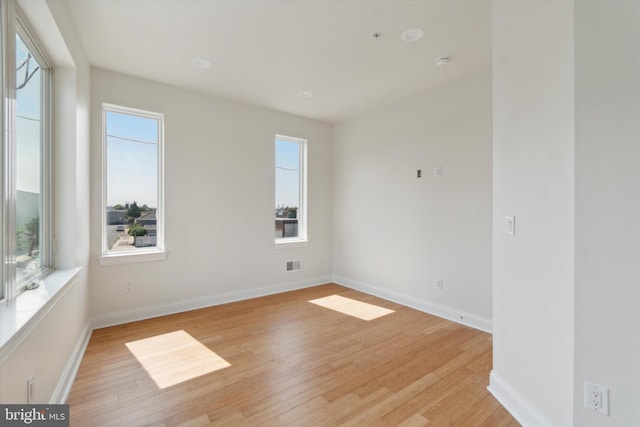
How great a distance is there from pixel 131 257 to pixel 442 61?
3945 millimetres

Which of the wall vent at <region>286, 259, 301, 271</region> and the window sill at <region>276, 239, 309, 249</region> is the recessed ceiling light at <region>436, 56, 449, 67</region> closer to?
the window sill at <region>276, 239, 309, 249</region>

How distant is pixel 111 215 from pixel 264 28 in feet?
8.64

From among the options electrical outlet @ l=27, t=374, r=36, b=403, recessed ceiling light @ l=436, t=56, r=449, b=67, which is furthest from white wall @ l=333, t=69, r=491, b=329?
electrical outlet @ l=27, t=374, r=36, b=403

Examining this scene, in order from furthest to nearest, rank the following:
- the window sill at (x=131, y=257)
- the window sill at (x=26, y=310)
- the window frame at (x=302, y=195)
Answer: the window frame at (x=302, y=195), the window sill at (x=131, y=257), the window sill at (x=26, y=310)

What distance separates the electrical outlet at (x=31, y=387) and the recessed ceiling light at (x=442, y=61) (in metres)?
3.80

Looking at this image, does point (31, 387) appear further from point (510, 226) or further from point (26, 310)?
point (510, 226)

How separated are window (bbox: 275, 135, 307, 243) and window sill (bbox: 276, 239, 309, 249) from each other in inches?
1.3

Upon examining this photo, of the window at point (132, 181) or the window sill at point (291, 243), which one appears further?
the window sill at point (291, 243)

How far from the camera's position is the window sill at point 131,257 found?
3251mm

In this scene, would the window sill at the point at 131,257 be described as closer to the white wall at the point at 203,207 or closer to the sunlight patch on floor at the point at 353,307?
the white wall at the point at 203,207

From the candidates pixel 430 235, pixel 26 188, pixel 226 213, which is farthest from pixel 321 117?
pixel 26 188

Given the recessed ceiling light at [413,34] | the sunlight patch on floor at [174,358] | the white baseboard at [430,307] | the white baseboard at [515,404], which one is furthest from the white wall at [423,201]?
the sunlight patch on floor at [174,358]

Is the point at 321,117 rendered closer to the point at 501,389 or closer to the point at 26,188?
the point at 26,188

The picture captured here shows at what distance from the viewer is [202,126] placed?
3.87 metres
